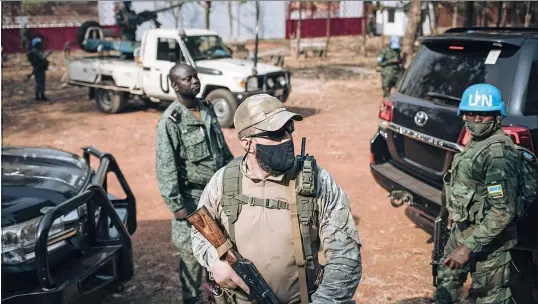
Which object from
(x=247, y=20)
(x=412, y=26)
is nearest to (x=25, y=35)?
(x=247, y=20)

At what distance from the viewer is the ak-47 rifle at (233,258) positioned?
2.17 meters

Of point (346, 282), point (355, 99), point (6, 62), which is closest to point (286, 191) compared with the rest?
point (346, 282)

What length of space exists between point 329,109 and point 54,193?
28.8 feet

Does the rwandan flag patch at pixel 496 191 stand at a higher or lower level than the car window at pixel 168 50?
lower

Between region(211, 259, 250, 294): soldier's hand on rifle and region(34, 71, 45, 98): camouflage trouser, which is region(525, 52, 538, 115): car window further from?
region(34, 71, 45, 98): camouflage trouser

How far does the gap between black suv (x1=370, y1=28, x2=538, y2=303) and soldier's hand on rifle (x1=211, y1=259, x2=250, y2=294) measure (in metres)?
2.06

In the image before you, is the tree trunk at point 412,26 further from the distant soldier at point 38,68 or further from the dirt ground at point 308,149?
the distant soldier at point 38,68

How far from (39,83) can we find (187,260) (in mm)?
11338

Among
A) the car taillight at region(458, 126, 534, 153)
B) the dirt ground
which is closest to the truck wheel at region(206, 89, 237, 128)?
the dirt ground

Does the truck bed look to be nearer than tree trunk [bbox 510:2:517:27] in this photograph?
Yes

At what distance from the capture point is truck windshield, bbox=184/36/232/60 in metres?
10.9

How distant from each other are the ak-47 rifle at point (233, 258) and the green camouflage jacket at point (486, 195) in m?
1.37

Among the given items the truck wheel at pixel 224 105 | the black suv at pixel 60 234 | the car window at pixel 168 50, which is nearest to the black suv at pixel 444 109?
the black suv at pixel 60 234

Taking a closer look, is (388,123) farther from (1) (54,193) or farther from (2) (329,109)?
(2) (329,109)
